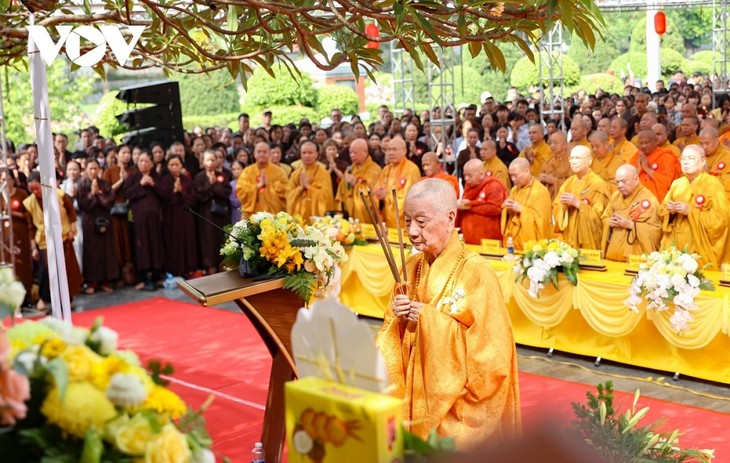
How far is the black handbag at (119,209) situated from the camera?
11648mm

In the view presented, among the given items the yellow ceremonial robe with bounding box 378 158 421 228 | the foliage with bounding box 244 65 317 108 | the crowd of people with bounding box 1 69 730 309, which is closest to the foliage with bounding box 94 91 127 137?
the foliage with bounding box 244 65 317 108

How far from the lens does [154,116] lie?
14.6 metres

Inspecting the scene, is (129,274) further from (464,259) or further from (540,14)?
(540,14)

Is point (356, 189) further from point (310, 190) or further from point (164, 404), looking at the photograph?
point (164, 404)

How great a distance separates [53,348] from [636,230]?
7.05m

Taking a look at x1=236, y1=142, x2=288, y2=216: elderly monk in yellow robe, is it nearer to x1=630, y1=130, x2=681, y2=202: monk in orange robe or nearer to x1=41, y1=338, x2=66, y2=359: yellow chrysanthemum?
x1=630, y1=130, x2=681, y2=202: monk in orange robe

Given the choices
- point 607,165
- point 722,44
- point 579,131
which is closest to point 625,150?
point 579,131

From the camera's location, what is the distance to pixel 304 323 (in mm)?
1798

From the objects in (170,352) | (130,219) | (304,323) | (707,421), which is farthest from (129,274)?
(304,323)

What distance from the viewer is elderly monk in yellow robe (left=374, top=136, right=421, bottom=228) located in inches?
411

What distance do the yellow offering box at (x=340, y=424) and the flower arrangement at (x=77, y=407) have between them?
0.21 m

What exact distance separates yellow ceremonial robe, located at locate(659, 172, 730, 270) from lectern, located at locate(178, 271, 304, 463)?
4335 mm

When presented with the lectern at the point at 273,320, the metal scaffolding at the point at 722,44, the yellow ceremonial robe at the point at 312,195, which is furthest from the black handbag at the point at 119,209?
the metal scaffolding at the point at 722,44

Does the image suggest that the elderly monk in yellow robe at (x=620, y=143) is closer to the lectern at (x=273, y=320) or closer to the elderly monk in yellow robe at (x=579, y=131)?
the elderly monk in yellow robe at (x=579, y=131)
